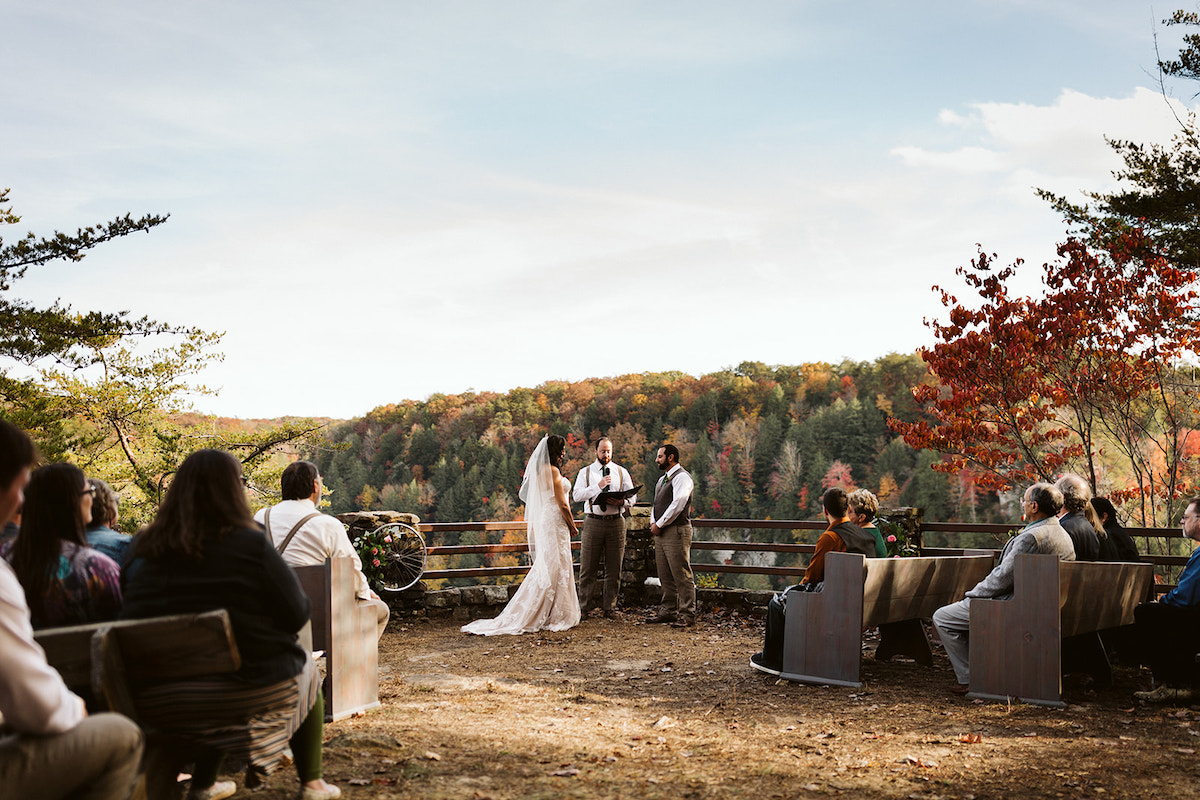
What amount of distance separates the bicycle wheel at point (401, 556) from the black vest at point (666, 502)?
8.96ft

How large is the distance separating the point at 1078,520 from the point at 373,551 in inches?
272

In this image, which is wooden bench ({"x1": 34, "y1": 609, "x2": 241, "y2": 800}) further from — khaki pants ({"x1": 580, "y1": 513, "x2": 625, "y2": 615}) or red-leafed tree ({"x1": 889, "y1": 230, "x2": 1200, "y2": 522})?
red-leafed tree ({"x1": 889, "y1": 230, "x2": 1200, "y2": 522})

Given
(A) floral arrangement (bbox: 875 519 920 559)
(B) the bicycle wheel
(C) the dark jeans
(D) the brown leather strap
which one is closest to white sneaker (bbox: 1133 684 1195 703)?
(C) the dark jeans

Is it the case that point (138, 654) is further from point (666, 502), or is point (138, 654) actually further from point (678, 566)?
point (678, 566)

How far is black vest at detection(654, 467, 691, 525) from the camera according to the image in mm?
9477

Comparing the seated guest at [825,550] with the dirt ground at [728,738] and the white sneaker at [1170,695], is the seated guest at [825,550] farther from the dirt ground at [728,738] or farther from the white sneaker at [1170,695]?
the white sneaker at [1170,695]

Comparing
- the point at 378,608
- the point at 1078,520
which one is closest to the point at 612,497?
the point at 378,608

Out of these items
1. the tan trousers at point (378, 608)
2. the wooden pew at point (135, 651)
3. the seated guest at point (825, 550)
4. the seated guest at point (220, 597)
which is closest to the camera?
the wooden pew at point (135, 651)

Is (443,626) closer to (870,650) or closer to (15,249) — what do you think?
(870,650)

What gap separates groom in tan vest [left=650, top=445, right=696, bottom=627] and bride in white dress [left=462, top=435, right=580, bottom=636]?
97 centimetres

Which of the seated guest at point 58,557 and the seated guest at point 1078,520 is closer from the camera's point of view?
Answer: the seated guest at point 58,557

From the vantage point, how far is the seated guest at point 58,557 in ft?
10.1

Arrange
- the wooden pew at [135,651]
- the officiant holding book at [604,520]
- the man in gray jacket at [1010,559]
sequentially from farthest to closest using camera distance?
the officiant holding book at [604,520]
the man in gray jacket at [1010,559]
the wooden pew at [135,651]

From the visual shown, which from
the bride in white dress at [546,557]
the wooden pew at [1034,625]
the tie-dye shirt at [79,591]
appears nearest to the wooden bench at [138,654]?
the tie-dye shirt at [79,591]
